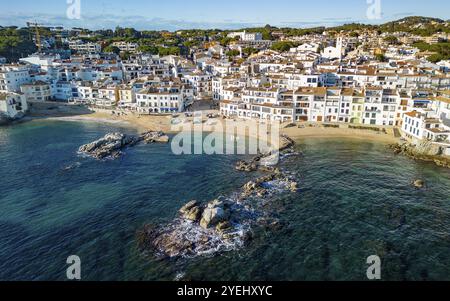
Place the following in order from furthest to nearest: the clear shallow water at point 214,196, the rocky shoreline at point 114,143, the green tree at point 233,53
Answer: the green tree at point 233,53
the rocky shoreline at point 114,143
the clear shallow water at point 214,196

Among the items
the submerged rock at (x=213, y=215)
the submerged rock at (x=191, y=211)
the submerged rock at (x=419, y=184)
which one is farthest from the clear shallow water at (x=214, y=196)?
the submerged rock at (x=213, y=215)

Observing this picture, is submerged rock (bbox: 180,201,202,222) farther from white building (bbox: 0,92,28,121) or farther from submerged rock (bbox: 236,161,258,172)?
white building (bbox: 0,92,28,121)

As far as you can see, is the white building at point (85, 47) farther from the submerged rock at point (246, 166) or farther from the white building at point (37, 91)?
the submerged rock at point (246, 166)

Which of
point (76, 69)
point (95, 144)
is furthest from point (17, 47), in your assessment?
point (95, 144)

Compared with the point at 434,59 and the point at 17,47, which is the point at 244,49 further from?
the point at 17,47

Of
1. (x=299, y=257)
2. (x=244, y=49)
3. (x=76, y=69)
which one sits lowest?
(x=299, y=257)

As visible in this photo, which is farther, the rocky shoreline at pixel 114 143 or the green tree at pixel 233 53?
the green tree at pixel 233 53

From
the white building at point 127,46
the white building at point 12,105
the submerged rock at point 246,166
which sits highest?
the white building at point 127,46
